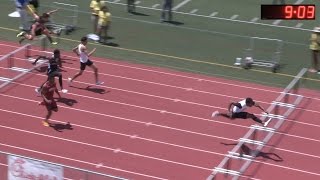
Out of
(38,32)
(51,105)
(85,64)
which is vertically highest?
(38,32)

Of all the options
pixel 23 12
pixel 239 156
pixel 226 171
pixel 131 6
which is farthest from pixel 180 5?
pixel 226 171

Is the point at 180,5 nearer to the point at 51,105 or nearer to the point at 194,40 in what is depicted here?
the point at 194,40

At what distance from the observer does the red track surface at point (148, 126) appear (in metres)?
18.0

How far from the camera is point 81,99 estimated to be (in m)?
21.8

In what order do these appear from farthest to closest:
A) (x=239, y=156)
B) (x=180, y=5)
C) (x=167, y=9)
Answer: (x=180, y=5)
(x=167, y=9)
(x=239, y=156)

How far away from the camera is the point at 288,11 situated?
18984 millimetres

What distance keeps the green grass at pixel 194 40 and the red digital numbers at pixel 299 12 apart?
15.5 feet

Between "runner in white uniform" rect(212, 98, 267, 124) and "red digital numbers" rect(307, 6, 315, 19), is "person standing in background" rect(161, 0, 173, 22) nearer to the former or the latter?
"runner in white uniform" rect(212, 98, 267, 124)

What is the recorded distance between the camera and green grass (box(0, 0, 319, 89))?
2461 cm

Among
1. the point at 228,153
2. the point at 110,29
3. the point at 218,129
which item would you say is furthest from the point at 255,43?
the point at 228,153

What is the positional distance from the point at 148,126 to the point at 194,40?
24.0ft

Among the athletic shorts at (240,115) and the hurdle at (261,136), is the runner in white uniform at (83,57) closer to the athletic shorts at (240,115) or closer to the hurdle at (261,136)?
the athletic shorts at (240,115)

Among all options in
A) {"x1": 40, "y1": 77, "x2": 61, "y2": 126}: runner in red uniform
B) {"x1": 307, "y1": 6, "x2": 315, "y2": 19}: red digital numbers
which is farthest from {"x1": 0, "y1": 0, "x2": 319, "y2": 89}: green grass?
{"x1": 40, "y1": 77, "x2": 61, "y2": 126}: runner in red uniform

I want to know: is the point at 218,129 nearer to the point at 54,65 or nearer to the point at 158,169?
the point at 158,169
